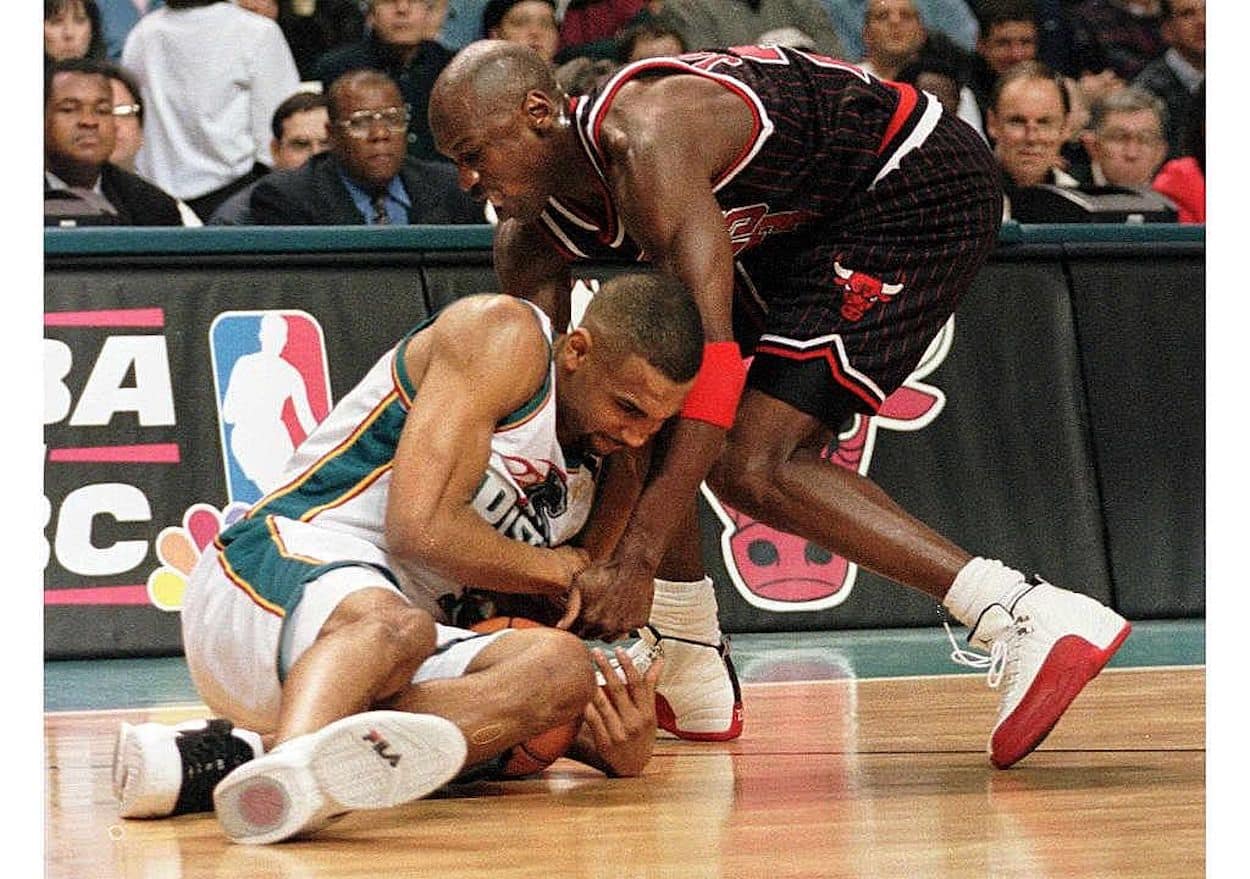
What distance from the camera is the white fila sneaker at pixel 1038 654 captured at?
3443mm

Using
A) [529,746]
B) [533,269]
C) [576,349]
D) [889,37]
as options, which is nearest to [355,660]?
[529,746]

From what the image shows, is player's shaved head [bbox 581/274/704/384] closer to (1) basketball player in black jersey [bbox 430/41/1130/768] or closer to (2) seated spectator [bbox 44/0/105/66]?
(1) basketball player in black jersey [bbox 430/41/1130/768]

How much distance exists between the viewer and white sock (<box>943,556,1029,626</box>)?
3.66 meters

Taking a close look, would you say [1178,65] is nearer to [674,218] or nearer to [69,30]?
[69,30]

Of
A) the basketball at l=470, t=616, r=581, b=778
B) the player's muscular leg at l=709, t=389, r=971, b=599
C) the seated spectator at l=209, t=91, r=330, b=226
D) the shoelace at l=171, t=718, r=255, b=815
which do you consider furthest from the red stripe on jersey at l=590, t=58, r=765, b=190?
the seated spectator at l=209, t=91, r=330, b=226

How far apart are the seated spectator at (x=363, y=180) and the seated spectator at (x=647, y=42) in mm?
994

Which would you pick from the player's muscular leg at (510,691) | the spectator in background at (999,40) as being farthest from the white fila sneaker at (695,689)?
the spectator in background at (999,40)

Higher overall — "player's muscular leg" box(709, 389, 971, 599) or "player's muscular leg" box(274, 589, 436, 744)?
"player's muscular leg" box(274, 589, 436, 744)

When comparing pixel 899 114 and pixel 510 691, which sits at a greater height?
pixel 899 114

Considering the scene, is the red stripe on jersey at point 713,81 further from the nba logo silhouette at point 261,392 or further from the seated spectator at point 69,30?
the seated spectator at point 69,30

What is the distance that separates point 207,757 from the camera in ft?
9.52

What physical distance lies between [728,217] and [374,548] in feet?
3.55

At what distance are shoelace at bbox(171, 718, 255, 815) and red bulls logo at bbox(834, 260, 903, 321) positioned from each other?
5.08ft

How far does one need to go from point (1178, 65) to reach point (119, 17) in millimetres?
4698
